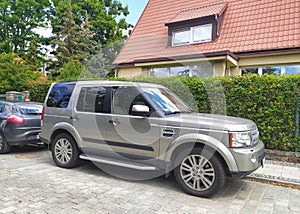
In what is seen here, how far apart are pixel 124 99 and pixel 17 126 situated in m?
3.42

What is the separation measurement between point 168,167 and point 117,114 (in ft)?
4.64

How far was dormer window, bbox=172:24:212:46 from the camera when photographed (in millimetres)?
12305

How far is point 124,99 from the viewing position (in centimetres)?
453

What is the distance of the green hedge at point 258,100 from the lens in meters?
5.96

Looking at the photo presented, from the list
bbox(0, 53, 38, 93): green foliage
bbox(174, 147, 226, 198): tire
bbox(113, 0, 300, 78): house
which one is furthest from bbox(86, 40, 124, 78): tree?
bbox(174, 147, 226, 198): tire

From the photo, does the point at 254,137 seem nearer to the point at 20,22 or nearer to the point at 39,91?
the point at 39,91

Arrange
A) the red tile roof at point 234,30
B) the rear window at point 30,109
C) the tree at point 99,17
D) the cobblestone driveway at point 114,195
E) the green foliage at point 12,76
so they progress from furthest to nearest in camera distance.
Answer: the tree at point 99,17
the green foliage at point 12,76
the red tile roof at point 234,30
the rear window at point 30,109
the cobblestone driveway at point 114,195

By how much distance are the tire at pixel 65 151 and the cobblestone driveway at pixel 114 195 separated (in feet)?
0.61

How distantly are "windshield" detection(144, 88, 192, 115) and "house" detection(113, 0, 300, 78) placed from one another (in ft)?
20.0

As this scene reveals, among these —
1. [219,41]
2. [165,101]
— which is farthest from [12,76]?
[165,101]

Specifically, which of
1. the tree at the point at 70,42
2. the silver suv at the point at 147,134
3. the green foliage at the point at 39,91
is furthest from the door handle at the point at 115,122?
the tree at the point at 70,42

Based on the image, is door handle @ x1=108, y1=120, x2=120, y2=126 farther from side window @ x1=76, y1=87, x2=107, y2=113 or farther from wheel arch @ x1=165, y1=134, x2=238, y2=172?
wheel arch @ x1=165, y1=134, x2=238, y2=172

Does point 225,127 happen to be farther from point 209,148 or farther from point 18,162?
point 18,162

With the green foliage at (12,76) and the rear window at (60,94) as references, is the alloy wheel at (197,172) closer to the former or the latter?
the rear window at (60,94)
